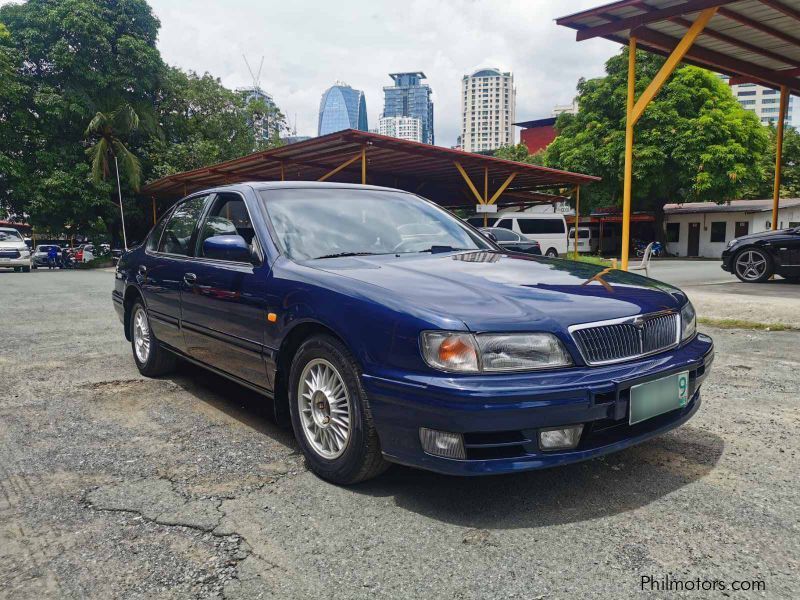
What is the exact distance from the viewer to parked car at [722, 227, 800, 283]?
11.7m

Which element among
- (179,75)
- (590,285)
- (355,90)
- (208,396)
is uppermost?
(355,90)

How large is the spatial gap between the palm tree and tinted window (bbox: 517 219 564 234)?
16.4 meters

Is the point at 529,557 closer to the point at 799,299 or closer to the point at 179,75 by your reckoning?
the point at 799,299

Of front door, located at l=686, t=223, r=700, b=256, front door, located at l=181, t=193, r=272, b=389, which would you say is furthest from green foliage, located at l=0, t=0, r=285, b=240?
front door, located at l=686, t=223, r=700, b=256

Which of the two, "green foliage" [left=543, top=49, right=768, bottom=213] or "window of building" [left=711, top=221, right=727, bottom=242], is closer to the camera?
"green foliage" [left=543, top=49, right=768, bottom=213]

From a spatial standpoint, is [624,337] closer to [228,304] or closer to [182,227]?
[228,304]

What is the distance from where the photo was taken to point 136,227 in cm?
3150

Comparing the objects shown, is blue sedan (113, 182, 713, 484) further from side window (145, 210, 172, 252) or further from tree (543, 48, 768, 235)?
tree (543, 48, 768, 235)

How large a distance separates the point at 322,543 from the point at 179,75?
33.5m

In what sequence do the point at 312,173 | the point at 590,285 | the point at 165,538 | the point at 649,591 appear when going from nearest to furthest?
1. the point at 649,591
2. the point at 165,538
3. the point at 590,285
4. the point at 312,173

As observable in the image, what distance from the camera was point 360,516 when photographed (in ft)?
8.46

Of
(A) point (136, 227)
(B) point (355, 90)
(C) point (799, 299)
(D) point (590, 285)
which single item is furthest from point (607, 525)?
(B) point (355, 90)

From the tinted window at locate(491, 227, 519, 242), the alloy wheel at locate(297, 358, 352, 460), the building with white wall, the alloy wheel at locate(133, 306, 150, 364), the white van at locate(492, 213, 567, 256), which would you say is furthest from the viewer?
the building with white wall

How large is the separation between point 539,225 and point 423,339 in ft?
80.2
